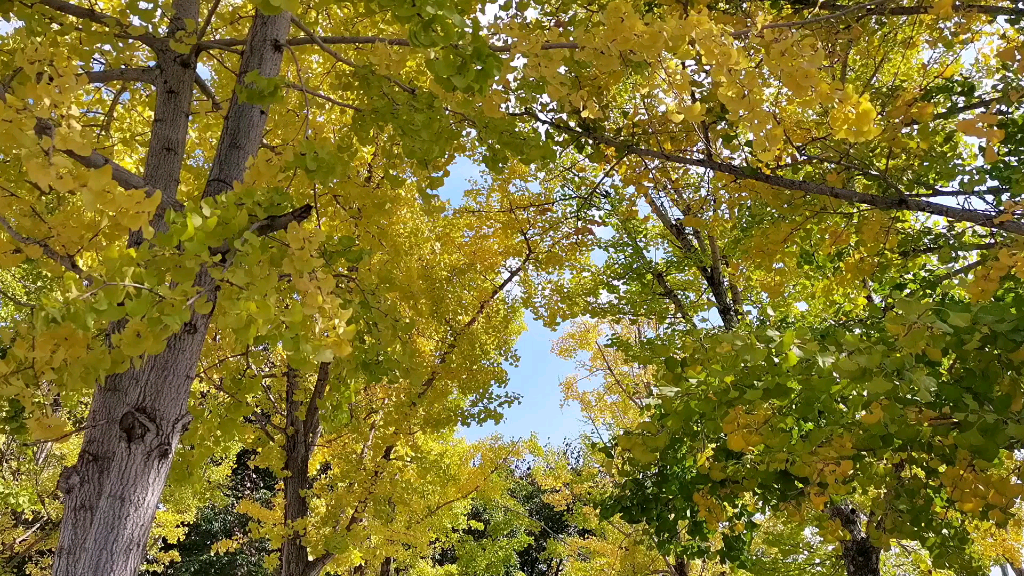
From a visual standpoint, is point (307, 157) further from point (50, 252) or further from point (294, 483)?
point (294, 483)

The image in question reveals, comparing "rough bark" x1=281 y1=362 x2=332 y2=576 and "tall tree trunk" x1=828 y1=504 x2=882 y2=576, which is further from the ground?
"rough bark" x1=281 y1=362 x2=332 y2=576

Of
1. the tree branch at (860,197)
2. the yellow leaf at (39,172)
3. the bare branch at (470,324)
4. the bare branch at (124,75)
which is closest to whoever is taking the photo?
the yellow leaf at (39,172)

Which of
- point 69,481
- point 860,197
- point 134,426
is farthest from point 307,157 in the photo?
point 860,197

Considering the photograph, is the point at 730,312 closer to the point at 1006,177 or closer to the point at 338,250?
the point at 1006,177

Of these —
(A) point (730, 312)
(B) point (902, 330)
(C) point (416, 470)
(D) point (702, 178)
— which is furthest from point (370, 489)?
(B) point (902, 330)

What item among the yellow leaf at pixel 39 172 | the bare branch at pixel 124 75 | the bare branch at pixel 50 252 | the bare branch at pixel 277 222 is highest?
the bare branch at pixel 124 75

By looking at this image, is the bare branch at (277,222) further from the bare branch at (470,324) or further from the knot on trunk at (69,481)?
the bare branch at (470,324)

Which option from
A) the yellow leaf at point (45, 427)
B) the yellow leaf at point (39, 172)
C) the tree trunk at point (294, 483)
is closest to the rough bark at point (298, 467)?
the tree trunk at point (294, 483)

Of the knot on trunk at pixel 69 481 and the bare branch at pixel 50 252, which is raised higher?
the bare branch at pixel 50 252

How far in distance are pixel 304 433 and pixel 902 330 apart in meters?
6.03

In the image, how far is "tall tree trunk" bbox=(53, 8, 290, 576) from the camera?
2189mm

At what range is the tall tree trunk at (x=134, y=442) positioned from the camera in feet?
7.18

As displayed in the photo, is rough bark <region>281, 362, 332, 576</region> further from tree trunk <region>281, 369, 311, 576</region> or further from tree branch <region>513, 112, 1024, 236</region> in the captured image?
tree branch <region>513, 112, 1024, 236</region>

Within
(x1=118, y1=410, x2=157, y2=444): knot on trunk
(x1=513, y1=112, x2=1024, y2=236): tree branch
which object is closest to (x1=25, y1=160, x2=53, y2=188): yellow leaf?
(x1=118, y1=410, x2=157, y2=444): knot on trunk
